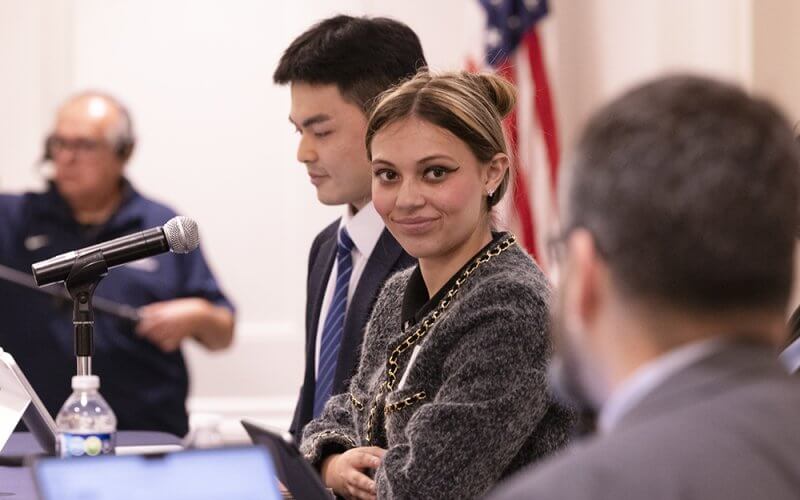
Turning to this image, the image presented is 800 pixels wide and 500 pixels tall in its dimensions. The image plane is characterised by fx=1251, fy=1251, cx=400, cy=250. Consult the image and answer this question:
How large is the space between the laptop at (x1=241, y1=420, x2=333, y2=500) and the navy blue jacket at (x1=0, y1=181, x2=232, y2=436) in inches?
72.5

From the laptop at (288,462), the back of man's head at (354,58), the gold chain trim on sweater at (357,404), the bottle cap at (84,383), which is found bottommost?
the gold chain trim on sweater at (357,404)

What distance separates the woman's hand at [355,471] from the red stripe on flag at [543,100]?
7.68 ft

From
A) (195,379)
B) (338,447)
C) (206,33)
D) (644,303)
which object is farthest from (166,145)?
(644,303)

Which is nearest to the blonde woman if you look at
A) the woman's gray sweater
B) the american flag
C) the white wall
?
the woman's gray sweater


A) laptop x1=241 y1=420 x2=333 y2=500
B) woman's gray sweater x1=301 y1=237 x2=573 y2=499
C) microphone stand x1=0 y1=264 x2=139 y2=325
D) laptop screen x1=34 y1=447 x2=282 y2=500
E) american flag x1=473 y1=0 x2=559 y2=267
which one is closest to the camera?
laptop screen x1=34 y1=447 x2=282 y2=500

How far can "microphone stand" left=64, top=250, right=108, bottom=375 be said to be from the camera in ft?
6.06

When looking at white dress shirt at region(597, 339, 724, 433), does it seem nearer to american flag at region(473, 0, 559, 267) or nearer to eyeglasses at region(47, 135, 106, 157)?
eyeglasses at region(47, 135, 106, 157)

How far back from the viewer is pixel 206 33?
451cm

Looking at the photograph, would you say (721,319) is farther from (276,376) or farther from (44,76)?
(44,76)

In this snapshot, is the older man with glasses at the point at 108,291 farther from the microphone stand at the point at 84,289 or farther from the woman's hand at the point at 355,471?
the woman's hand at the point at 355,471

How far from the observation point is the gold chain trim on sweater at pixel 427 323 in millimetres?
1843

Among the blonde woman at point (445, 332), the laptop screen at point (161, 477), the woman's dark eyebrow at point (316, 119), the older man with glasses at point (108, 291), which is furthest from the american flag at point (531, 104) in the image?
the laptop screen at point (161, 477)

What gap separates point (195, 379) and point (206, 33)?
124 centimetres

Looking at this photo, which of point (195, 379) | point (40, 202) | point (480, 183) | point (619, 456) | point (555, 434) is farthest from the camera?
point (195, 379)
